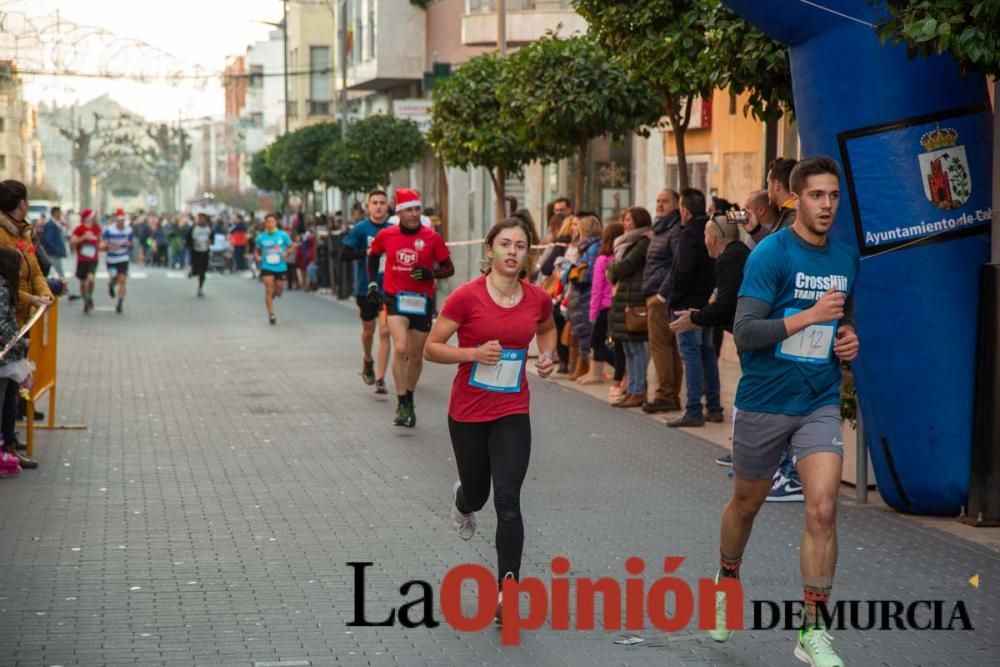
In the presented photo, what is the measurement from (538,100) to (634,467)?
11203 mm

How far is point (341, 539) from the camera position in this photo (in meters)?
9.45

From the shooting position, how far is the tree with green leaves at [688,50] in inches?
508

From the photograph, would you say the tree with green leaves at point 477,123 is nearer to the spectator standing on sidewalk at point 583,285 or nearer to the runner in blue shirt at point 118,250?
the runner in blue shirt at point 118,250

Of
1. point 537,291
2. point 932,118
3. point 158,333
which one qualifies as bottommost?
point 158,333

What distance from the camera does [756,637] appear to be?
7230mm

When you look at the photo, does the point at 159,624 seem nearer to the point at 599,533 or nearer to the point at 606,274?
the point at 599,533

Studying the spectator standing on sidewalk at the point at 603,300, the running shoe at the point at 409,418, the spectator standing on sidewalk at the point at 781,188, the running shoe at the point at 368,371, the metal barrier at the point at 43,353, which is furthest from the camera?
the running shoe at the point at 368,371

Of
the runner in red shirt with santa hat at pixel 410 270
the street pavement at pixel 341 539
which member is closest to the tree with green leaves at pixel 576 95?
the street pavement at pixel 341 539

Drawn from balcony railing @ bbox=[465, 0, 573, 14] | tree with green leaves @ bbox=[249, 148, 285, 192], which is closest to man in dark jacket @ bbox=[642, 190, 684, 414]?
balcony railing @ bbox=[465, 0, 573, 14]

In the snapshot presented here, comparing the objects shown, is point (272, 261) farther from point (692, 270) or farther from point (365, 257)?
point (692, 270)

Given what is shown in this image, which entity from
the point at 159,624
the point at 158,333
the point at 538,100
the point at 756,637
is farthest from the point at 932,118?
the point at 158,333

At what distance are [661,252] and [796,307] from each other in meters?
8.34

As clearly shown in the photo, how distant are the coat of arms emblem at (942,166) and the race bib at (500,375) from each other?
3.27 m

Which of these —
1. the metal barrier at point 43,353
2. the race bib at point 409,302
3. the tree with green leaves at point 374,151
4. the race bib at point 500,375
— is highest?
the tree with green leaves at point 374,151
